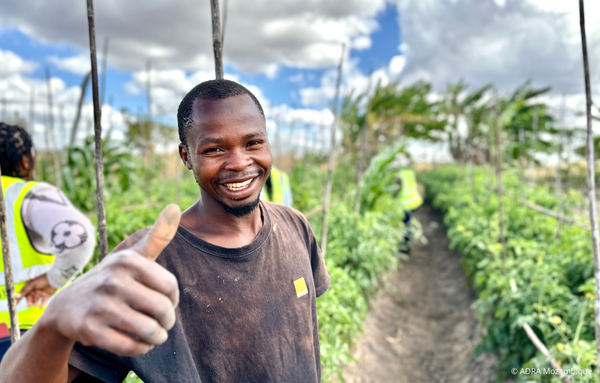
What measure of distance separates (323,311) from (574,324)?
5.49 feet

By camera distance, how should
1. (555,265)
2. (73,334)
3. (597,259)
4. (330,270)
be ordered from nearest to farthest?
(73,334) → (597,259) → (330,270) → (555,265)

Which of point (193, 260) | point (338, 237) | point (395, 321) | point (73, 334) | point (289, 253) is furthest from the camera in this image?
point (395, 321)

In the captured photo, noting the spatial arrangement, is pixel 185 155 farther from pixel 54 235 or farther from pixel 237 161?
pixel 54 235

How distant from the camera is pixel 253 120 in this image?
37.7 inches

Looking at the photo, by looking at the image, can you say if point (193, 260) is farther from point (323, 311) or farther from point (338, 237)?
point (338, 237)

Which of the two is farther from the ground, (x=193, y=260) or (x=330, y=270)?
(x=193, y=260)

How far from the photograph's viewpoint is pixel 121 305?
0.55 metres

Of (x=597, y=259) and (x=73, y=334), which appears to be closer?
(x=73, y=334)

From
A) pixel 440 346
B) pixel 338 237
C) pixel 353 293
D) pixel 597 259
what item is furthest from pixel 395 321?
pixel 597 259

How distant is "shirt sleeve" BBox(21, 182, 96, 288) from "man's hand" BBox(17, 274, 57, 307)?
27mm


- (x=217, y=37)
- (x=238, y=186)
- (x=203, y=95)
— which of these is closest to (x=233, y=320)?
(x=238, y=186)

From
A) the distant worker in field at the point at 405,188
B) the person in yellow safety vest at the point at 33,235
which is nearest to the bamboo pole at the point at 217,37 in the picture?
the person in yellow safety vest at the point at 33,235

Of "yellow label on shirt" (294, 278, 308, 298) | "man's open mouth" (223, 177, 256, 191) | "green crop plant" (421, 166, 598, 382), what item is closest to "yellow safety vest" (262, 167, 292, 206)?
"green crop plant" (421, 166, 598, 382)

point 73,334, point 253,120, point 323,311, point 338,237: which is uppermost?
point 253,120
